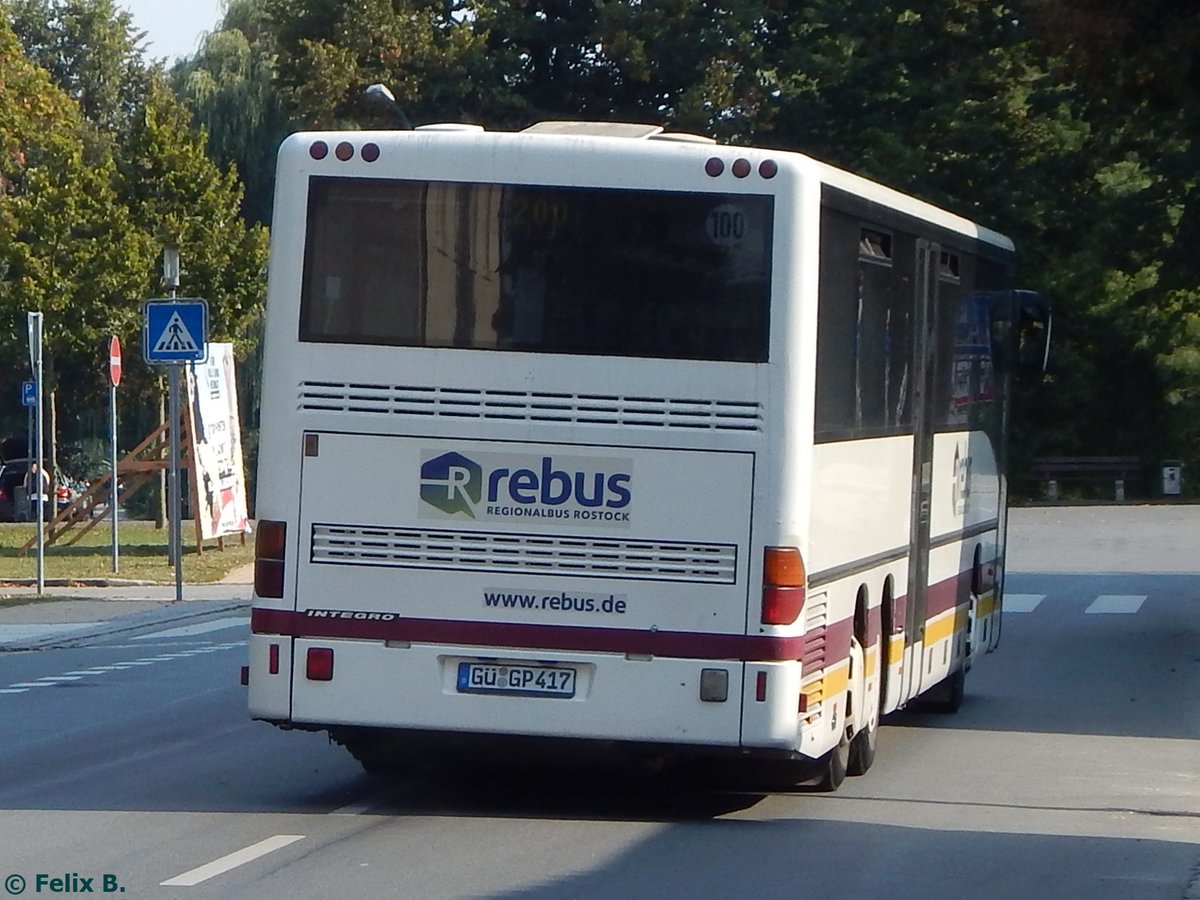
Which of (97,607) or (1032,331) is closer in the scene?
(1032,331)

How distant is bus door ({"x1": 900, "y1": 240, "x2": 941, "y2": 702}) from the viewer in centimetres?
1313

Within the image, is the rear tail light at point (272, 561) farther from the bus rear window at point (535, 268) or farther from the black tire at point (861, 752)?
the black tire at point (861, 752)

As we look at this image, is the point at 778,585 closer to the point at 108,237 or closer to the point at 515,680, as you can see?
the point at 515,680

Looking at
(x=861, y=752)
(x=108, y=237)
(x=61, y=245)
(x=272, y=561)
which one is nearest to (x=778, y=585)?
(x=272, y=561)

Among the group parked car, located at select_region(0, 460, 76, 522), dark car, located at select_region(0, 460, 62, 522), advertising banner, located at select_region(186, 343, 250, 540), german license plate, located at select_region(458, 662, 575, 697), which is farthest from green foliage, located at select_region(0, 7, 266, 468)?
german license plate, located at select_region(458, 662, 575, 697)

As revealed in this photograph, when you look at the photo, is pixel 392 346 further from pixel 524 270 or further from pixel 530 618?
pixel 530 618

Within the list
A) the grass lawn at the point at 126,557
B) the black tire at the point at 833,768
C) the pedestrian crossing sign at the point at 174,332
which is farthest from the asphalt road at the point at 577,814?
the grass lawn at the point at 126,557

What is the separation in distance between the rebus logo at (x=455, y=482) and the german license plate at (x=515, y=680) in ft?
2.30

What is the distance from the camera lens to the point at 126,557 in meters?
33.0

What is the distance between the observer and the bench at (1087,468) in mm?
55219

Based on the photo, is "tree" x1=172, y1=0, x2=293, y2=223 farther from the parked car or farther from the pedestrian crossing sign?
the pedestrian crossing sign

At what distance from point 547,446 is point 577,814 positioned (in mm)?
1835

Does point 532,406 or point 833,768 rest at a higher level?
point 532,406

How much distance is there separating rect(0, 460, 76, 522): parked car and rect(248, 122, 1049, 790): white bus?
1683 inches
